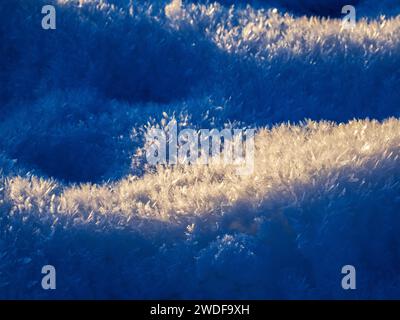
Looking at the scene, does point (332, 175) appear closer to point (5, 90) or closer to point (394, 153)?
point (394, 153)

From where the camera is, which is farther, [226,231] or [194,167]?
[194,167]

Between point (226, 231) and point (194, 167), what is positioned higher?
point (194, 167)

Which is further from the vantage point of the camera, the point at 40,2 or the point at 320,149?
the point at 40,2

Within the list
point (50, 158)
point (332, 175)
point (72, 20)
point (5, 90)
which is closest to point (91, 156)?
point (50, 158)

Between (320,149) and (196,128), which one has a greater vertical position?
(196,128)
